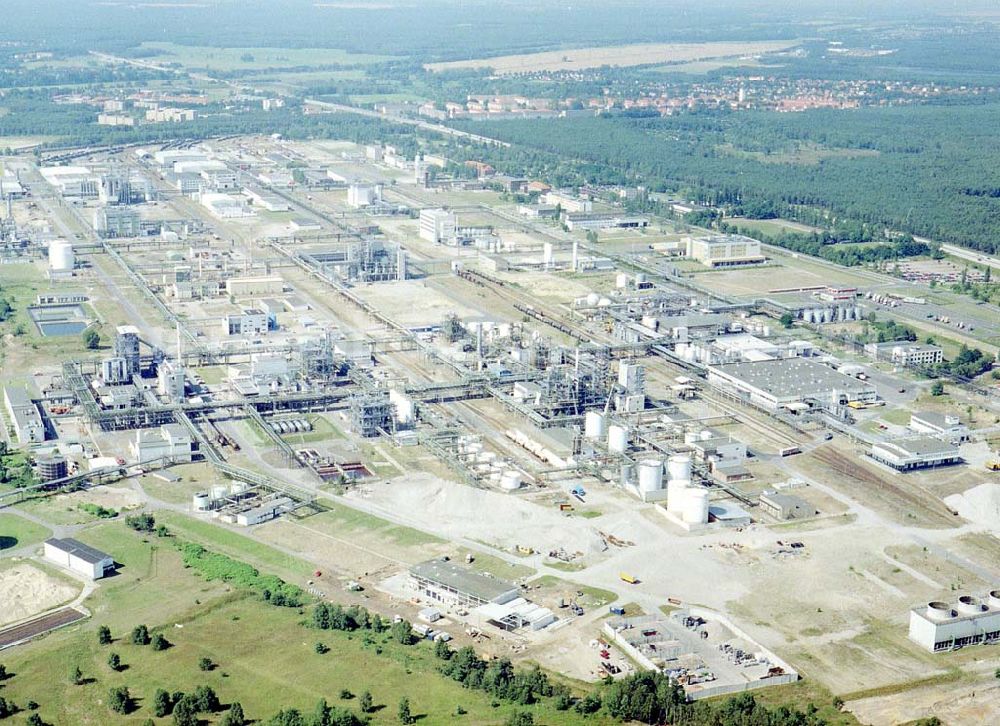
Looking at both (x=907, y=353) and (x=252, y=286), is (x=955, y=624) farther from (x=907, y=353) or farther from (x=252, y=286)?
(x=252, y=286)

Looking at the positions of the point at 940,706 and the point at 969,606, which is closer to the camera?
the point at 940,706

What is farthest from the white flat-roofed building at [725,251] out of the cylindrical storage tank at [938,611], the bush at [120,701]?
the bush at [120,701]

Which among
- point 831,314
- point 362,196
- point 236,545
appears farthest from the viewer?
point 362,196

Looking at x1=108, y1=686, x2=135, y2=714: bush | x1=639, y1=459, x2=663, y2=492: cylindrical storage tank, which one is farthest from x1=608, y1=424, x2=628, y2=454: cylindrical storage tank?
x1=108, y1=686, x2=135, y2=714: bush

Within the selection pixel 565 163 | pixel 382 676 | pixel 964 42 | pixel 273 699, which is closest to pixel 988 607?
pixel 382 676

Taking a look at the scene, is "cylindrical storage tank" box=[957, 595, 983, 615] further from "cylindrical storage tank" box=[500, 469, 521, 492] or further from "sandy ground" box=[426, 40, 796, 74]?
"sandy ground" box=[426, 40, 796, 74]

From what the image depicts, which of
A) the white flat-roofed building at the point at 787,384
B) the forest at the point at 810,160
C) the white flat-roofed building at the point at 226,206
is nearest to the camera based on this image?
the white flat-roofed building at the point at 787,384

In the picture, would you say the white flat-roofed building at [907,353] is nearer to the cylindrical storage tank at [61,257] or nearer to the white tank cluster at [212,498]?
the white tank cluster at [212,498]

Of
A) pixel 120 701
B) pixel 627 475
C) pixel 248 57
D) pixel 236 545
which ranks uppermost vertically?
pixel 248 57

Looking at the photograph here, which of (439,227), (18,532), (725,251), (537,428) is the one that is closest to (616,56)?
(439,227)
